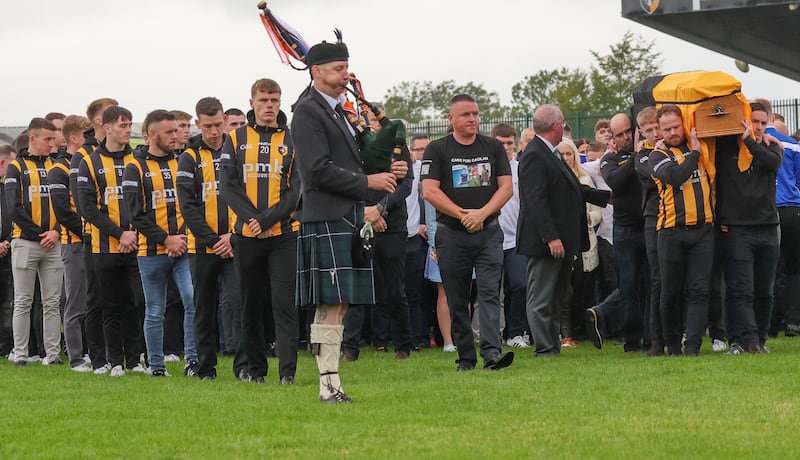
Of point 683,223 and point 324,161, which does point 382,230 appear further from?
point 324,161

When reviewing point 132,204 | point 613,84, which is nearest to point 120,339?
point 132,204

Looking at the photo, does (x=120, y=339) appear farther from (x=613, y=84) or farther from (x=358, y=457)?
(x=613, y=84)

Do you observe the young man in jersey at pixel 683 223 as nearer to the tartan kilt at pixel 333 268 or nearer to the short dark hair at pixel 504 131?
the short dark hair at pixel 504 131

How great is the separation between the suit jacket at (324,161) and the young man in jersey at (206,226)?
7.54 feet

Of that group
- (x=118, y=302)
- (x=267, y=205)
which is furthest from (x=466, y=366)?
(x=118, y=302)

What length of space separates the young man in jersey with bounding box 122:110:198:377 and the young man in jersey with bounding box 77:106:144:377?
25cm

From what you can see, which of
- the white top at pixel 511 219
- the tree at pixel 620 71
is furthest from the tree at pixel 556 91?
the white top at pixel 511 219

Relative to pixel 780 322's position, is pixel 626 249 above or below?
above

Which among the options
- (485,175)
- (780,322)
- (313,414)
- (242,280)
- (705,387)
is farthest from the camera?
(780,322)

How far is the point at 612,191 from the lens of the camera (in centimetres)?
1245

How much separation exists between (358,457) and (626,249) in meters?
6.50

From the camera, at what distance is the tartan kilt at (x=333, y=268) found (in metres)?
8.29

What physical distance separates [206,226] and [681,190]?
403cm

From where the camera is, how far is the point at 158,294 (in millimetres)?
11469
